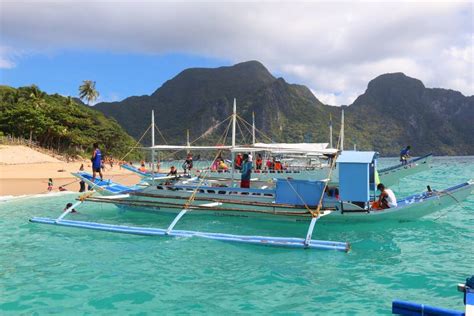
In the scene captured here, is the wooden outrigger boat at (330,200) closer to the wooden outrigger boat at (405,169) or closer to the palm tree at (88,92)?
the wooden outrigger boat at (405,169)

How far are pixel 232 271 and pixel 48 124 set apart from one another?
182 ft

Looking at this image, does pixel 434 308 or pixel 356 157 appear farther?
pixel 356 157

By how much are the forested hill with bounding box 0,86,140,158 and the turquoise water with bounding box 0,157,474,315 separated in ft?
154

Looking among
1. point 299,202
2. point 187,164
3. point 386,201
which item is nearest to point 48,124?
point 187,164

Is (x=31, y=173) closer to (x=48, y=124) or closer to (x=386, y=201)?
(x=48, y=124)

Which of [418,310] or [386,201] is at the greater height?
[386,201]

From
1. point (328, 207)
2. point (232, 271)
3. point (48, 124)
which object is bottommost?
point (232, 271)

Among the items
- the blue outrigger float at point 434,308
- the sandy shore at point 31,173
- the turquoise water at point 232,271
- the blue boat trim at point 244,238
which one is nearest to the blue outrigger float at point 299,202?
the blue boat trim at point 244,238

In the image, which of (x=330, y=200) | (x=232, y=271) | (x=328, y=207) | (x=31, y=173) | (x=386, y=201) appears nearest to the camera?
(x=232, y=271)

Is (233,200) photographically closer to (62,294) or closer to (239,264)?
(239,264)

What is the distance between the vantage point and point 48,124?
57.7 meters

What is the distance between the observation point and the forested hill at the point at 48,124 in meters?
57.9

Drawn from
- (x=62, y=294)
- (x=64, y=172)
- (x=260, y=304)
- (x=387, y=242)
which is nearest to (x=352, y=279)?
(x=260, y=304)

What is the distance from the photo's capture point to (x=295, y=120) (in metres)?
164
